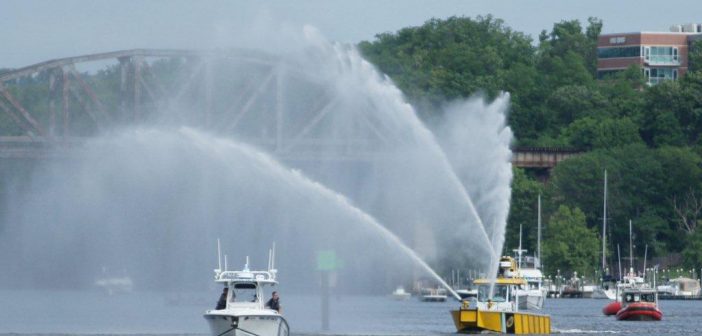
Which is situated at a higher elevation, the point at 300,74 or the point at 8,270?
the point at 300,74

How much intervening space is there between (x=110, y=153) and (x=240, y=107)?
67.5 feet

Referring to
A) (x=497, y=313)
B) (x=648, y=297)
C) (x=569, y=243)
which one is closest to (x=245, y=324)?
(x=497, y=313)

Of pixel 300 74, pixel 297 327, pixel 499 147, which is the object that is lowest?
pixel 297 327

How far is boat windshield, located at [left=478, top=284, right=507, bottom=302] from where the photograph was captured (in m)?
90.9

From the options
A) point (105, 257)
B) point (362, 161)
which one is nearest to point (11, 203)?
point (105, 257)

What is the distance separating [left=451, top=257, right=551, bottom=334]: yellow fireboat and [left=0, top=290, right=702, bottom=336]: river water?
596cm

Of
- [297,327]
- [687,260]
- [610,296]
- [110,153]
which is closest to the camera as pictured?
[297,327]

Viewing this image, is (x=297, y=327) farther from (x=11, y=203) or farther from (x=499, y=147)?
(x=11, y=203)

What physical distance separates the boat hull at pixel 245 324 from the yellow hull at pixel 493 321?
15.5 meters

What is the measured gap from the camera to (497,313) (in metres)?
88.8

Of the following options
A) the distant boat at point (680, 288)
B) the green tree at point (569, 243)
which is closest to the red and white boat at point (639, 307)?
the distant boat at point (680, 288)

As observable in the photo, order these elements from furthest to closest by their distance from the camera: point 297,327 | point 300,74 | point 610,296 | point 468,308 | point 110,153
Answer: point 610,296 → point 300,74 → point 110,153 → point 297,327 → point 468,308

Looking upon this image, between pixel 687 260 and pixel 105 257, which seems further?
pixel 687 260

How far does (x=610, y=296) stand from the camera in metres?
186
